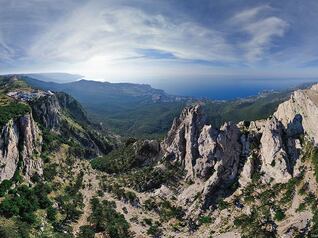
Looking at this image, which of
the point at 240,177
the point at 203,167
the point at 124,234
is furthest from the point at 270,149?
the point at 124,234

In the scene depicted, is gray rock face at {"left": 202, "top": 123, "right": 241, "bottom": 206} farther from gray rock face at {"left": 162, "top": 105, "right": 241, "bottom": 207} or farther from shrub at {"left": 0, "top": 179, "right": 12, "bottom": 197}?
shrub at {"left": 0, "top": 179, "right": 12, "bottom": 197}

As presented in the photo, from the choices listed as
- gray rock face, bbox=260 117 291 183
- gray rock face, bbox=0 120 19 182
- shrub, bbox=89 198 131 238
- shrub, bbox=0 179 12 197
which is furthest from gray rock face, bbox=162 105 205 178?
shrub, bbox=0 179 12 197

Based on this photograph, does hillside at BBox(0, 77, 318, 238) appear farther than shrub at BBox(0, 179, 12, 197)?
No

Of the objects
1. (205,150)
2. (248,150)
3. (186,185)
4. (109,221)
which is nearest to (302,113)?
(248,150)

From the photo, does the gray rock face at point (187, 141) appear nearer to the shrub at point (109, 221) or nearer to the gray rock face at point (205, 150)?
the gray rock face at point (205, 150)

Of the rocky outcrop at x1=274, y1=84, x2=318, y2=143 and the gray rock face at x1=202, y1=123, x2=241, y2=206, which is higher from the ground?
the rocky outcrop at x1=274, y1=84, x2=318, y2=143

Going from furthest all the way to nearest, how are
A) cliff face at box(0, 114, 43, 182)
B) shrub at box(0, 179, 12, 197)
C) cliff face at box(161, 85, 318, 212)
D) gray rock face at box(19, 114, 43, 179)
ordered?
1. gray rock face at box(19, 114, 43, 179)
2. cliff face at box(161, 85, 318, 212)
3. cliff face at box(0, 114, 43, 182)
4. shrub at box(0, 179, 12, 197)

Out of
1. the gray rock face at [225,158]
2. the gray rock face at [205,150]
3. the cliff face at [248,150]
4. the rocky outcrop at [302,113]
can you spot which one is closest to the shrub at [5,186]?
the cliff face at [248,150]

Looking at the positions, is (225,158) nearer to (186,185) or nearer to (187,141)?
(186,185)
